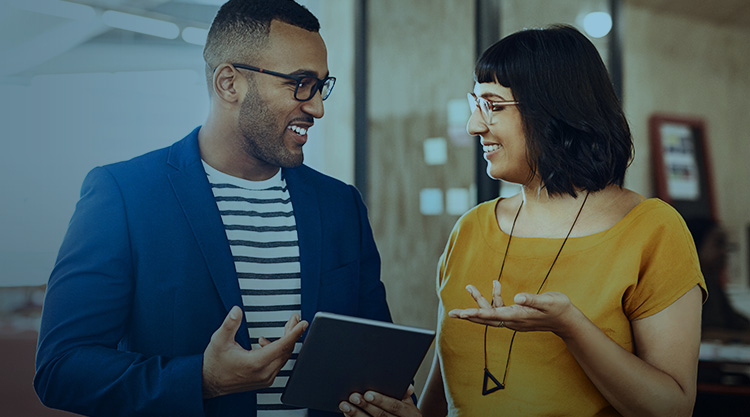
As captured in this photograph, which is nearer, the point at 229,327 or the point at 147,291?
the point at 229,327

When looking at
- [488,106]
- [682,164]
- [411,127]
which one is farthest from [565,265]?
[682,164]

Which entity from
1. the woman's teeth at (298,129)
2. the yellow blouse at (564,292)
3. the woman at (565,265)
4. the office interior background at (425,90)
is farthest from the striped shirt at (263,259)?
the office interior background at (425,90)

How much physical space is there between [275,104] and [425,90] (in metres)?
2.17

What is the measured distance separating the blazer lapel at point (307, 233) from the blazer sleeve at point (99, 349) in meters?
0.34

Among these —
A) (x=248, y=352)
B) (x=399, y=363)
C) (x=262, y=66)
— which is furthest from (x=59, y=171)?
(x=399, y=363)

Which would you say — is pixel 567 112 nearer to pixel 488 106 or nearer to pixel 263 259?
pixel 488 106

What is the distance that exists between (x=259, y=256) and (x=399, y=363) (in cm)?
48

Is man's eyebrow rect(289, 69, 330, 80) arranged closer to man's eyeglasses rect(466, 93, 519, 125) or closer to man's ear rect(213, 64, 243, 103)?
man's ear rect(213, 64, 243, 103)

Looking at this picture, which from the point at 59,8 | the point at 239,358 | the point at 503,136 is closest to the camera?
the point at 239,358

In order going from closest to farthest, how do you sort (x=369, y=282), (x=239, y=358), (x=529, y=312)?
(x=529, y=312), (x=239, y=358), (x=369, y=282)

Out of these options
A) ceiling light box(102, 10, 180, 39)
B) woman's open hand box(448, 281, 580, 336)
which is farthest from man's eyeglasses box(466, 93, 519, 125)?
ceiling light box(102, 10, 180, 39)

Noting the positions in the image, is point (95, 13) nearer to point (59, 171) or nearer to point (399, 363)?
point (59, 171)

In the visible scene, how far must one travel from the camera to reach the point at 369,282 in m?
1.94

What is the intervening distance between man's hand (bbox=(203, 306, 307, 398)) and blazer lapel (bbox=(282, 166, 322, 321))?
0.27 meters
